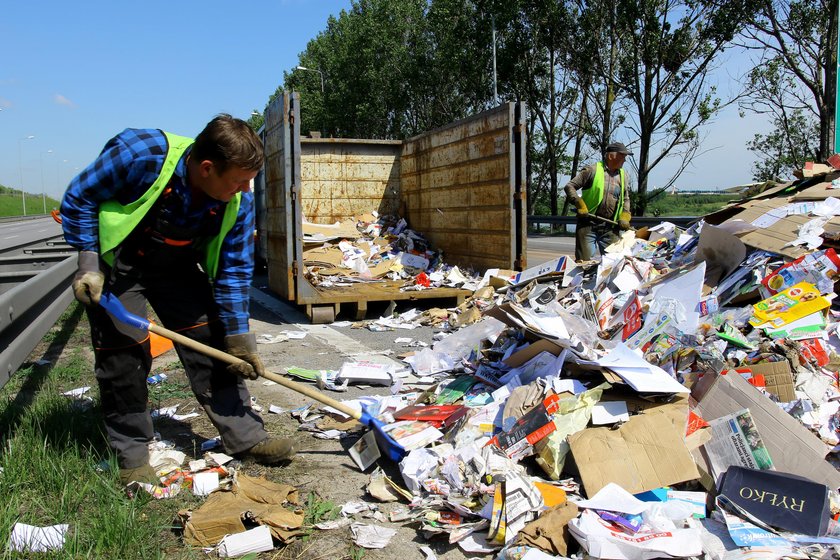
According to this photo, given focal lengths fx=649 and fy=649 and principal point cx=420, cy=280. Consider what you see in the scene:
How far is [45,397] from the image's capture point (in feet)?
11.8

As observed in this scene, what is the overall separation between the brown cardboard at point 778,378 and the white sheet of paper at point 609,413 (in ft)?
2.94

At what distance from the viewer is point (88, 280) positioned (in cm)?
251

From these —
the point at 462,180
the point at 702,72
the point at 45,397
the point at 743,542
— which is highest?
the point at 702,72

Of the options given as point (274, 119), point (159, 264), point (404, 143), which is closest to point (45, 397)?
point (159, 264)

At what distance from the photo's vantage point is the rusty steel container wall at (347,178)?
978cm

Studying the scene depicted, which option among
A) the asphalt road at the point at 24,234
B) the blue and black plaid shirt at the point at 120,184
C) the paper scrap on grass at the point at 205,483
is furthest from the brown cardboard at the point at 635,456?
the asphalt road at the point at 24,234

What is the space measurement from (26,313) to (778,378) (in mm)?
4096

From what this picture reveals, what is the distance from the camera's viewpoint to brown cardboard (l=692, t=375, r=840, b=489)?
2787mm

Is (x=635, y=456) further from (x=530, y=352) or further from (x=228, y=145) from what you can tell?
(x=228, y=145)

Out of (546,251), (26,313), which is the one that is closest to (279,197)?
(26,313)

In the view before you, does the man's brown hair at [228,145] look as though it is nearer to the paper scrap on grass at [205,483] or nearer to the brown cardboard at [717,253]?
the paper scrap on grass at [205,483]

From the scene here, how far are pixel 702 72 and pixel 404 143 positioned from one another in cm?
1503

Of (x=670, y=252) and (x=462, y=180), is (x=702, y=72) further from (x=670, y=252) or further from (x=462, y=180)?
(x=670, y=252)

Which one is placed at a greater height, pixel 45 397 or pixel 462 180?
pixel 462 180
